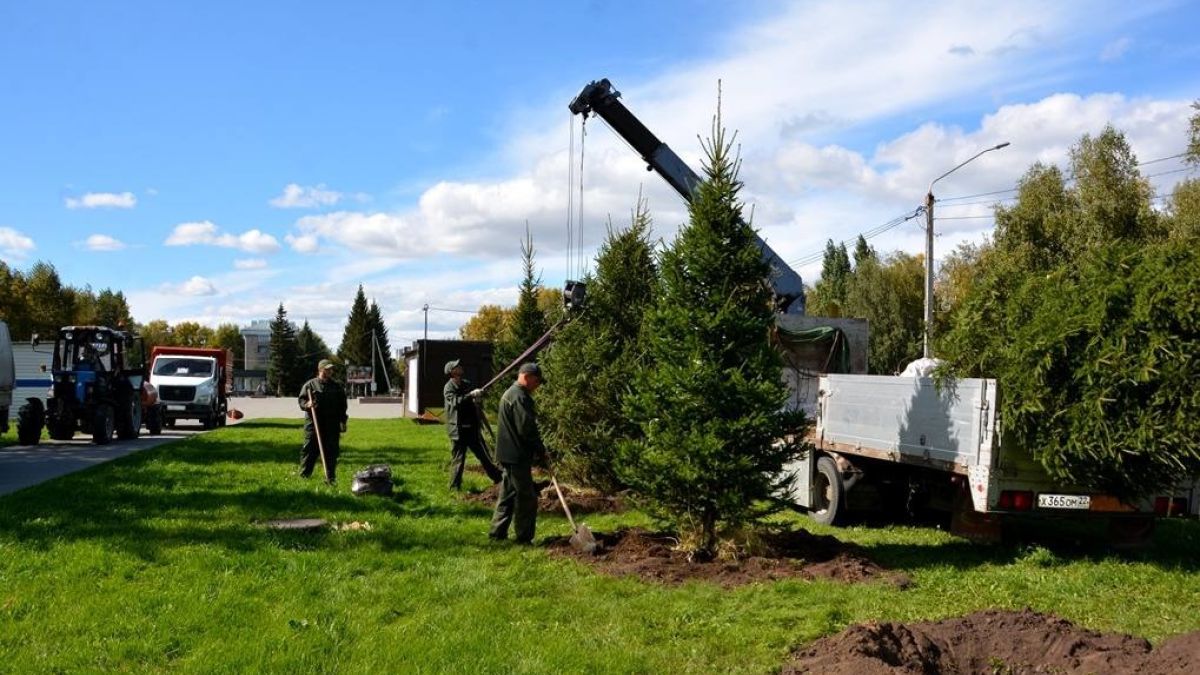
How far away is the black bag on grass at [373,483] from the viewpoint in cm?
1201

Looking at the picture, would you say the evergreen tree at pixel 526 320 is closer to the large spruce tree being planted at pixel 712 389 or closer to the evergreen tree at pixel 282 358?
the large spruce tree being planted at pixel 712 389

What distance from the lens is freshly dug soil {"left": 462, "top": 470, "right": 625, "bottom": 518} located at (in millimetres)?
11664

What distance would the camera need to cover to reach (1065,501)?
8.44 m

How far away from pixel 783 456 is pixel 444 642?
12.6ft

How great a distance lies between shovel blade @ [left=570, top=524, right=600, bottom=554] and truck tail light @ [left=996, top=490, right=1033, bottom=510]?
141 inches

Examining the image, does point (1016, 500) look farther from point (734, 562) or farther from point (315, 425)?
point (315, 425)

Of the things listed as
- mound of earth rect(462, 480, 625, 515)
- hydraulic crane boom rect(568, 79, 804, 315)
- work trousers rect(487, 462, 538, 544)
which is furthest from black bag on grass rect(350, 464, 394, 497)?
hydraulic crane boom rect(568, 79, 804, 315)

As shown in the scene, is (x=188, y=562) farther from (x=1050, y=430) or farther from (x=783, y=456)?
(x=1050, y=430)

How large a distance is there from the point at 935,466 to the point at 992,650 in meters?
4.07

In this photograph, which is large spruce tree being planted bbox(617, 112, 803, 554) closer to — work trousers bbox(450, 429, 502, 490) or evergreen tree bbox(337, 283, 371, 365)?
work trousers bbox(450, 429, 502, 490)

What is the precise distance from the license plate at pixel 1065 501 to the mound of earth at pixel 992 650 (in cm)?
305

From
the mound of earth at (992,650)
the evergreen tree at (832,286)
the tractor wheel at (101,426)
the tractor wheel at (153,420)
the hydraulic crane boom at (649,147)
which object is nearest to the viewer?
the mound of earth at (992,650)

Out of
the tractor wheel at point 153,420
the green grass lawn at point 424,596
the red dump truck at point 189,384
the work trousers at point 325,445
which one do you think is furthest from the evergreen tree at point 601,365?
the red dump truck at point 189,384

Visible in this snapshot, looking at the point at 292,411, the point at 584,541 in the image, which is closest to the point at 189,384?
the point at 292,411
